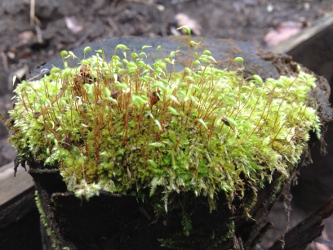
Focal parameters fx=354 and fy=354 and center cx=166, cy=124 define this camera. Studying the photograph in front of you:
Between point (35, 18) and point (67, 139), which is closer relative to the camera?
point (67, 139)

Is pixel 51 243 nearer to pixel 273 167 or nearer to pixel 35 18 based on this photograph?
pixel 273 167

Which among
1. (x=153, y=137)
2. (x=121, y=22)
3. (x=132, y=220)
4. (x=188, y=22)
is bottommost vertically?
(x=132, y=220)

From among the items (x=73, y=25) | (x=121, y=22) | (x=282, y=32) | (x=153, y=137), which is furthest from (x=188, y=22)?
(x=153, y=137)

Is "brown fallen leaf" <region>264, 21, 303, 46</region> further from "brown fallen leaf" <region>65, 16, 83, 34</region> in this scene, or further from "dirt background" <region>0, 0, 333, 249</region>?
"brown fallen leaf" <region>65, 16, 83, 34</region>

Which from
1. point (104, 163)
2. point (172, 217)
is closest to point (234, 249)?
point (172, 217)

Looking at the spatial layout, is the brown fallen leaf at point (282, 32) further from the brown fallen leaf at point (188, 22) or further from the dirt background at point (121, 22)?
the brown fallen leaf at point (188, 22)

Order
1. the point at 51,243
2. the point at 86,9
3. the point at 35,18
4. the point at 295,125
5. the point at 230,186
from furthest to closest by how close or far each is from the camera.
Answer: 1. the point at 86,9
2. the point at 35,18
3. the point at 51,243
4. the point at 295,125
5. the point at 230,186

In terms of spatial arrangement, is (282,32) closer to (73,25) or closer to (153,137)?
(73,25)
